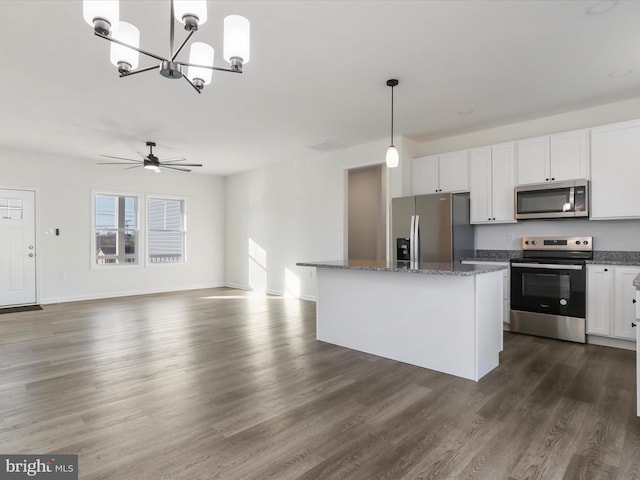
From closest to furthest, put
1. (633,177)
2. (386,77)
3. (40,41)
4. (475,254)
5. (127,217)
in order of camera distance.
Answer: (40,41)
(386,77)
(633,177)
(475,254)
(127,217)

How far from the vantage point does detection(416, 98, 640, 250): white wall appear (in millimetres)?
4160

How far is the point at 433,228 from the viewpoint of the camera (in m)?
4.91

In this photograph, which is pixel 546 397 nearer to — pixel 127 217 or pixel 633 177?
pixel 633 177

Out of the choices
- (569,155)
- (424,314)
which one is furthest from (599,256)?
(424,314)

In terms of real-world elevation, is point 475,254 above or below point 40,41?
below

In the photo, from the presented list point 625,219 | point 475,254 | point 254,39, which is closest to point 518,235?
point 475,254

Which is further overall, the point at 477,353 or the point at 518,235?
the point at 518,235

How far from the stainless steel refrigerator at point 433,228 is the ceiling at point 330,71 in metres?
1.08

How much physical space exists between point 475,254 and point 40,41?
5.39m

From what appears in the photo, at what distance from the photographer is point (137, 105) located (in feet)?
14.1

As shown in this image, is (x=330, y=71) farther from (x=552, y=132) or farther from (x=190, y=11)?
(x=552, y=132)

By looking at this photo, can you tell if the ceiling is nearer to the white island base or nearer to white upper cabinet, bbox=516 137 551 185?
→ white upper cabinet, bbox=516 137 551 185

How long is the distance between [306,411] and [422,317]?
4.58 feet

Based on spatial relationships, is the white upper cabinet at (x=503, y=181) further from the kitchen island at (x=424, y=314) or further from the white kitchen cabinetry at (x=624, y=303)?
the kitchen island at (x=424, y=314)
